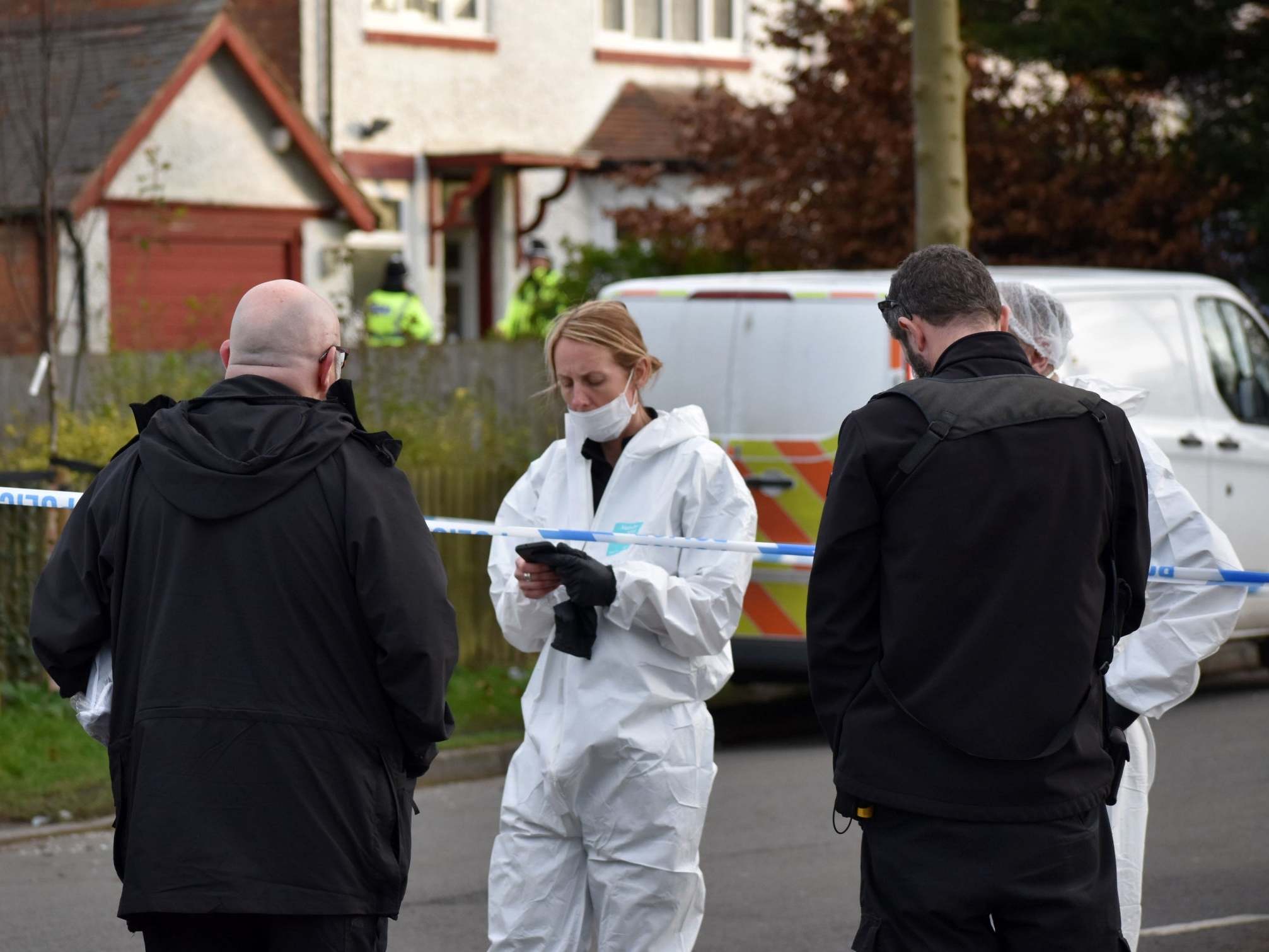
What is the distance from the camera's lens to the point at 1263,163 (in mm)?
15047

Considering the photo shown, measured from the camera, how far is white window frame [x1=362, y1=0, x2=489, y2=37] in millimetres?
21359

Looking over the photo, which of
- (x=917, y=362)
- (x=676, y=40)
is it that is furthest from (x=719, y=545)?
(x=676, y=40)

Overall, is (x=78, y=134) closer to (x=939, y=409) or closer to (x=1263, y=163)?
(x=1263, y=163)

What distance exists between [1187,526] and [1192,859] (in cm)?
320

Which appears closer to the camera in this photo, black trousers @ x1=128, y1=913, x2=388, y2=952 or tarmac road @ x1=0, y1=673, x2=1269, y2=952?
black trousers @ x1=128, y1=913, x2=388, y2=952

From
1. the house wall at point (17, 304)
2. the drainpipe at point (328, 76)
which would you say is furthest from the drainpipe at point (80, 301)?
the drainpipe at point (328, 76)

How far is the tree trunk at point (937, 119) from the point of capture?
414 inches

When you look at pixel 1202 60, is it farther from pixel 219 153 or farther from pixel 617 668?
pixel 617 668

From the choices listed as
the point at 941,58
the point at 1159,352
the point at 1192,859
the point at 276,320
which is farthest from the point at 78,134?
the point at 276,320

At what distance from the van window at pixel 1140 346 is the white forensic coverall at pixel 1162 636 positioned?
500 cm

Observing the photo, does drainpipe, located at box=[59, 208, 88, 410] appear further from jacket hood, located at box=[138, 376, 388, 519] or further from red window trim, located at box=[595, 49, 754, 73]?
red window trim, located at box=[595, 49, 754, 73]

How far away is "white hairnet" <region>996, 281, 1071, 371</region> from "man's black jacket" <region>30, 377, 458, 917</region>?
173cm

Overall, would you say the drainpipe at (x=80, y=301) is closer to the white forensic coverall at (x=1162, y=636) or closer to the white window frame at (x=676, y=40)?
the white forensic coverall at (x=1162, y=636)

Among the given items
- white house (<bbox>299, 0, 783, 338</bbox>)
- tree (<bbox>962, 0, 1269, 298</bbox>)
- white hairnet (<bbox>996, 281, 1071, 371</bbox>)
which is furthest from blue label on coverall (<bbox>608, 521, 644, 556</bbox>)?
white house (<bbox>299, 0, 783, 338</bbox>)
